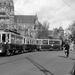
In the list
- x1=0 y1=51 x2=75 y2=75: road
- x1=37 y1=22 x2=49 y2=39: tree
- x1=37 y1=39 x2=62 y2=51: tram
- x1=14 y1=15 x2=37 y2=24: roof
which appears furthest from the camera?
x1=14 y1=15 x2=37 y2=24: roof

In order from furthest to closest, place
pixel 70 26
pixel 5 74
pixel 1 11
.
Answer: pixel 1 11 → pixel 70 26 → pixel 5 74

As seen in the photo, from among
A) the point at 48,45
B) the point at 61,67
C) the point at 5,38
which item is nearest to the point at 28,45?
the point at 48,45

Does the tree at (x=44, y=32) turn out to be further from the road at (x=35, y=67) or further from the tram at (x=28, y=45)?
the road at (x=35, y=67)

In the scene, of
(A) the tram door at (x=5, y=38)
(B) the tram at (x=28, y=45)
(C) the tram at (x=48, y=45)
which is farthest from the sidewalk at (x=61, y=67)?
(C) the tram at (x=48, y=45)

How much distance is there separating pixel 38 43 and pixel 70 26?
26749 mm

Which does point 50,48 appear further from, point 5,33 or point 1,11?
point 1,11

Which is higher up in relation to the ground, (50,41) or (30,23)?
(30,23)

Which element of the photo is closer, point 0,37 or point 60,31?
point 0,37

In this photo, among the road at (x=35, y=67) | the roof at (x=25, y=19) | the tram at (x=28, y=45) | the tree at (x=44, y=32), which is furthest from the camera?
the roof at (x=25, y=19)

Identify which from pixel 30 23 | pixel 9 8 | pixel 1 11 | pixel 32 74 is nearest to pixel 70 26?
pixel 1 11

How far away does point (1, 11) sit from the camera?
90312 mm

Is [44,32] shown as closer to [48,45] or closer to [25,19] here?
[48,45]

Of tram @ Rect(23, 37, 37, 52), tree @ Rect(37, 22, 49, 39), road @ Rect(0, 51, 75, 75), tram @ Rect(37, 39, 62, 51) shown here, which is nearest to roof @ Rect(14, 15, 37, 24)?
tree @ Rect(37, 22, 49, 39)

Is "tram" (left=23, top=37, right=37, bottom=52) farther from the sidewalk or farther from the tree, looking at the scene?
the tree
